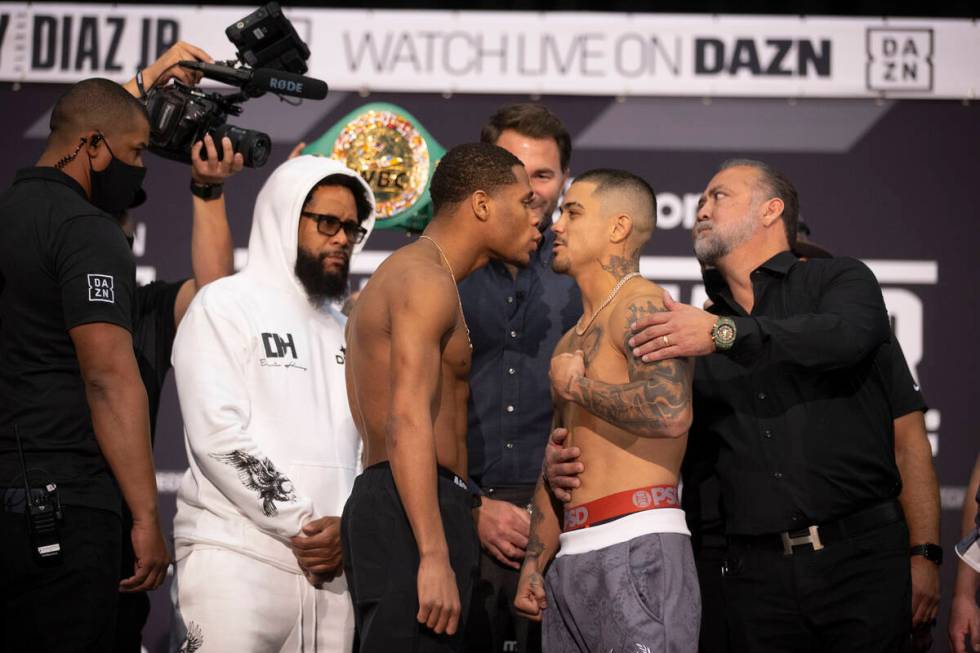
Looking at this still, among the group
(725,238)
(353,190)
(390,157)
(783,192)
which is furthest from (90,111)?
(783,192)

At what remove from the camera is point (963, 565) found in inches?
134

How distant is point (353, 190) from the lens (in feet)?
12.9

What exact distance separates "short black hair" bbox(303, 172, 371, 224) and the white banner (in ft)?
4.60

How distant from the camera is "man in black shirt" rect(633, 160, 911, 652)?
3.20m

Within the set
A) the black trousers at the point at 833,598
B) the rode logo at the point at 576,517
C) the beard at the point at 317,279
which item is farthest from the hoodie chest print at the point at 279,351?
the black trousers at the point at 833,598

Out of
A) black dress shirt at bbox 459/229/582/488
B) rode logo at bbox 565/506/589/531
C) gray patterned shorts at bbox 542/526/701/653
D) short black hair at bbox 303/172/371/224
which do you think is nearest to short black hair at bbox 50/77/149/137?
short black hair at bbox 303/172/371/224

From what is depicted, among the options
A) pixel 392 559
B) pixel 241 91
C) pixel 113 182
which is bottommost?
pixel 392 559

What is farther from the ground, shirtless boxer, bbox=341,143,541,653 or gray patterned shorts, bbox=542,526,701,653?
shirtless boxer, bbox=341,143,541,653

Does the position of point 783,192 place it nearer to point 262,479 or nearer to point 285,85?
point 285,85

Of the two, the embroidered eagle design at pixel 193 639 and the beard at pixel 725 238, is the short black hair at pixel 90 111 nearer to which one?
the embroidered eagle design at pixel 193 639

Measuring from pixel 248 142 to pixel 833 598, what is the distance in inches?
94.2

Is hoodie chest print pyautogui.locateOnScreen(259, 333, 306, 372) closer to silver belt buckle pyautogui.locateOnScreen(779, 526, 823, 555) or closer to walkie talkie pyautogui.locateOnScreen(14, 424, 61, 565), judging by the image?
walkie talkie pyautogui.locateOnScreen(14, 424, 61, 565)

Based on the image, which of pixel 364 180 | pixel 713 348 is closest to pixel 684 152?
pixel 364 180

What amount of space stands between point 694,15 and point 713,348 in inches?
106
